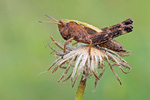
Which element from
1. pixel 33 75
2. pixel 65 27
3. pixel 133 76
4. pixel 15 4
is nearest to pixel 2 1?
pixel 15 4

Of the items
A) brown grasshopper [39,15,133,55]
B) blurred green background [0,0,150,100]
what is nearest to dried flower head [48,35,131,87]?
brown grasshopper [39,15,133,55]

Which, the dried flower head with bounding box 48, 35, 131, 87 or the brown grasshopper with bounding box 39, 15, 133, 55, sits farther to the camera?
the brown grasshopper with bounding box 39, 15, 133, 55

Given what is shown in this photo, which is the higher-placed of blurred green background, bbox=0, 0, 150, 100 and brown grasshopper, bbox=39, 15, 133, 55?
blurred green background, bbox=0, 0, 150, 100

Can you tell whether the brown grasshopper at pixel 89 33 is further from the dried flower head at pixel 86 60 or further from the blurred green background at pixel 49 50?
the blurred green background at pixel 49 50


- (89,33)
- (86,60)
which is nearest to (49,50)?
(89,33)

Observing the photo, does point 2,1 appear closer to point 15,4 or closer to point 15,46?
point 15,4

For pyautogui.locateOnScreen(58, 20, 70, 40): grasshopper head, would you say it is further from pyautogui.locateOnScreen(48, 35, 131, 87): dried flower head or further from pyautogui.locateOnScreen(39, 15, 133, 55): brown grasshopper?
pyautogui.locateOnScreen(48, 35, 131, 87): dried flower head

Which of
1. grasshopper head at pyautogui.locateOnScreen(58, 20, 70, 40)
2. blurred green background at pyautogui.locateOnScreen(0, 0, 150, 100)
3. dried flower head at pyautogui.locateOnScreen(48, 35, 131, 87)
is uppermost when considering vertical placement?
blurred green background at pyautogui.locateOnScreen(0, 0, 150, 100)


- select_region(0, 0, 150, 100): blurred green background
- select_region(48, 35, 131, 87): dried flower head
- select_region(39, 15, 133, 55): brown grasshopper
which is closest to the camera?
select_region(48, 35, 131, 87): dried flower head
